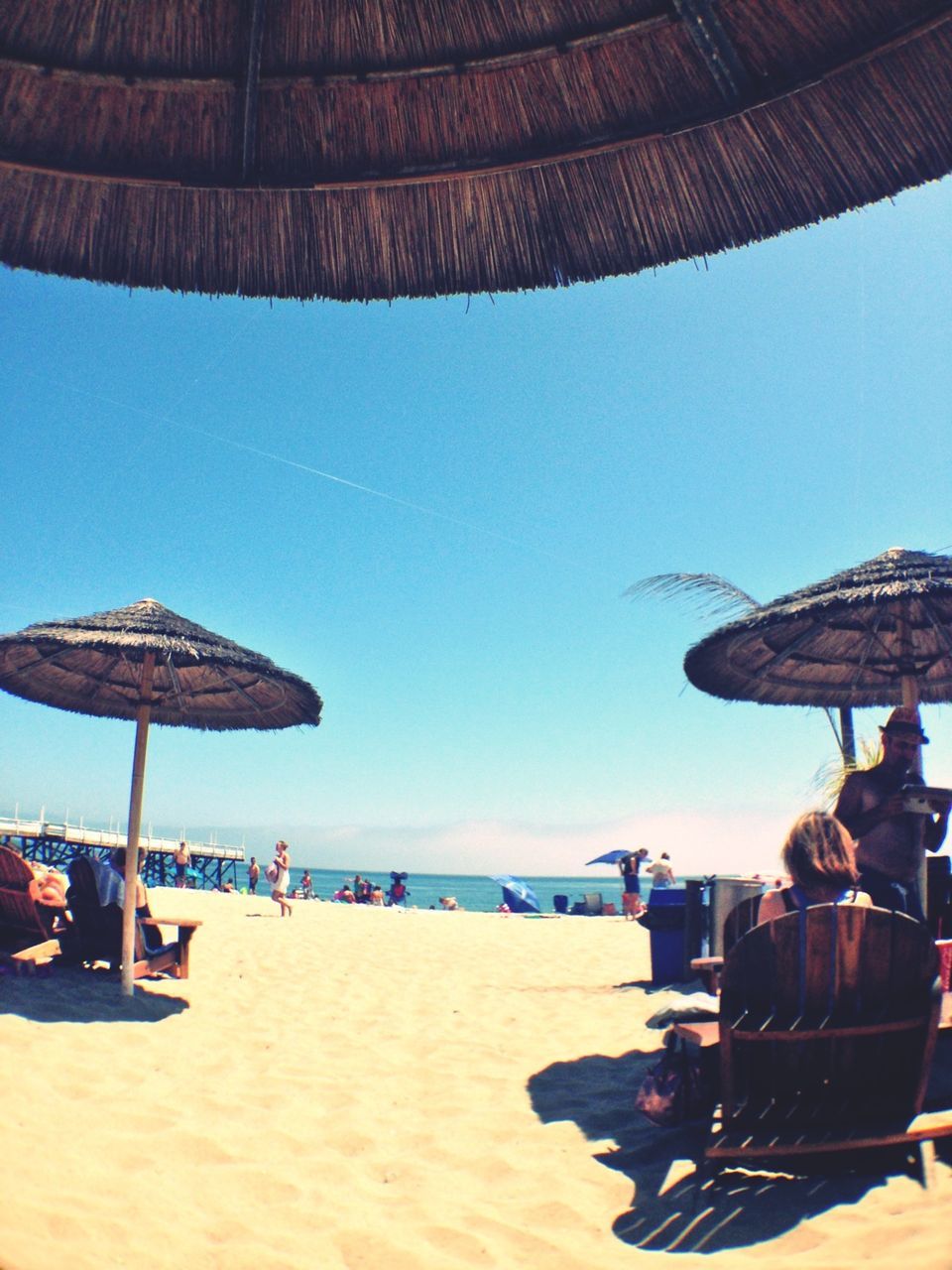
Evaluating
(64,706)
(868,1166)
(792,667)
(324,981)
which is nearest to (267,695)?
(64,706)

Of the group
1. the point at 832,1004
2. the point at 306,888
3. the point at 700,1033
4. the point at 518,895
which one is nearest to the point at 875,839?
the point at 832,1004

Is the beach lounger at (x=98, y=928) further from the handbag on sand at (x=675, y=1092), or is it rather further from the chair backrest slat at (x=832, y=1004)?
the chair backrest slat at (x=832, y=1004)

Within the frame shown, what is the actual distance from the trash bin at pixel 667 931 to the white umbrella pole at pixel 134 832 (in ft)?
13.8

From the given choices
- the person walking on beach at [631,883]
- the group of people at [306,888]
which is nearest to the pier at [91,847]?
the group of people at [306,888]

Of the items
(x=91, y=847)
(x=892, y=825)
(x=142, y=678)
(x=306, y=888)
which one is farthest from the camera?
(x=91, y=847)

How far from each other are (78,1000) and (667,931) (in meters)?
4.77

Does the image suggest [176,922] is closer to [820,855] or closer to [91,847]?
[820,855]

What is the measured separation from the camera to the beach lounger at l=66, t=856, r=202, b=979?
591cm

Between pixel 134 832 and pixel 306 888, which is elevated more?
pixel 134 832

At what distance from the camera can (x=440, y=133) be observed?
2.37 metres

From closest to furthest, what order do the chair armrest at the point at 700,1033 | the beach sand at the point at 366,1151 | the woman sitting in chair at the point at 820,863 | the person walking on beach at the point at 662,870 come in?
the beach sand at the point at 366,1151 < the chair armrest at the point at 700,1033 < the woman sitting in chair at the point at 820,863 < the person walking on beach at the point at 662,870

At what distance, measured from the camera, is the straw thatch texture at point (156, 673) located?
5.80 metres

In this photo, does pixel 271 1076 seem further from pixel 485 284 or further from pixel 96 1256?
pixel 485 284

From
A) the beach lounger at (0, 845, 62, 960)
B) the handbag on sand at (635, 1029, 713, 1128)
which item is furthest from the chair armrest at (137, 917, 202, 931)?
the handbag on sand at (635, 1029, 713, 1128)
